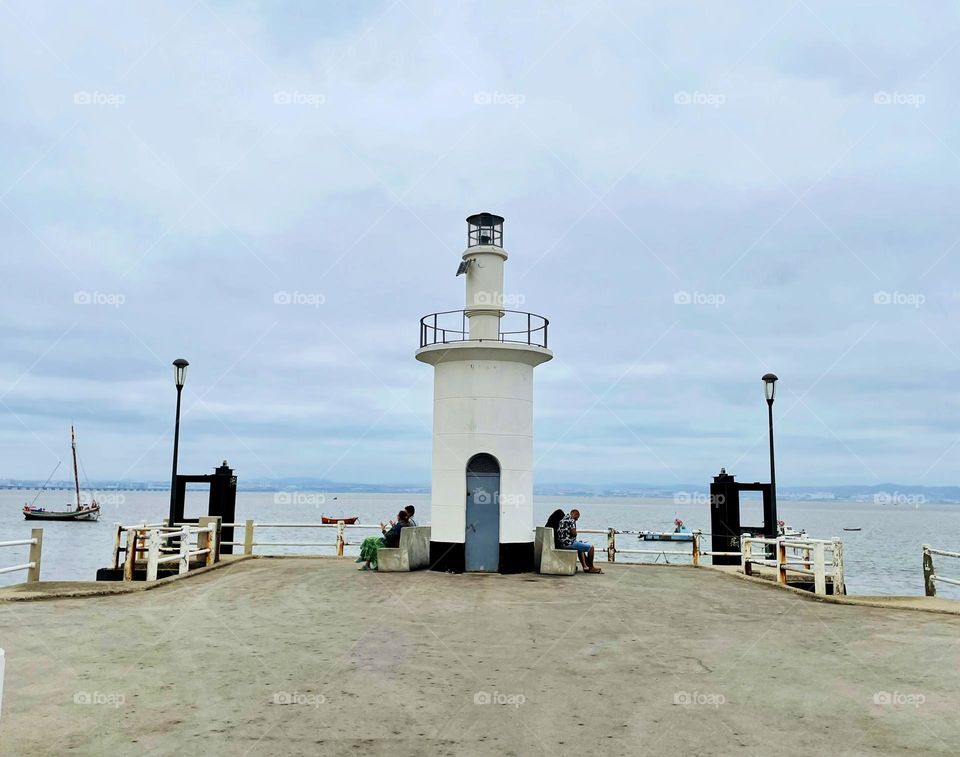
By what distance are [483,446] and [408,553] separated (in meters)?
3.03

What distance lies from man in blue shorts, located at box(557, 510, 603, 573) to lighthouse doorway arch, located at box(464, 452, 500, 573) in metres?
1.62

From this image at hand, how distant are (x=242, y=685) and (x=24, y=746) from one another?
6.78 ft

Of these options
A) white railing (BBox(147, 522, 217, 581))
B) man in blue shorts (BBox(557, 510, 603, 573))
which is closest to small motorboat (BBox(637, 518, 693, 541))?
man in blue shorts (BBox(557, 510, 603, 573))

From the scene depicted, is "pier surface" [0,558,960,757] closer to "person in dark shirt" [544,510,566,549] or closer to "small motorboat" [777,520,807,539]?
"person in dark shirt" [544,510,566,549]

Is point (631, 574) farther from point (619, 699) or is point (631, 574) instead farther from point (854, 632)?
point (619, 699)

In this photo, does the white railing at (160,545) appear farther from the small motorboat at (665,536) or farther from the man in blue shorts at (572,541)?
the small motorboat at (665,536)

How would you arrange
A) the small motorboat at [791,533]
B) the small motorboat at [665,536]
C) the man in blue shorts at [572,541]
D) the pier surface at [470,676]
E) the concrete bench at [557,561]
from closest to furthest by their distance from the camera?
the pier surface at [470,676] → the concrete bench at [557,561] → the man in blue shorts at [572,541] → the small motorboat at [791,533] → the small motorboat at [665,536]

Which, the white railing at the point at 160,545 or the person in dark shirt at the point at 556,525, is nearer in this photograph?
the white railing at the point at 160,545

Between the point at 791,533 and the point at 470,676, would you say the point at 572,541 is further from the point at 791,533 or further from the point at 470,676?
the point at 470,676

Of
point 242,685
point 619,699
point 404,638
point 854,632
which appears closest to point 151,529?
point 404,638

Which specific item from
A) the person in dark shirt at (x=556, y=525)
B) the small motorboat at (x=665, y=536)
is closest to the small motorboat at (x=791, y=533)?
the person in dark shirt at (x=556, y=525)

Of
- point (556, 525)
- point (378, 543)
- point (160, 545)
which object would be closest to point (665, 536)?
point (556, 525)

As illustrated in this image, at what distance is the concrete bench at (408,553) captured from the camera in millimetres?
16812

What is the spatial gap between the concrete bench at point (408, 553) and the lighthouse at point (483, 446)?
1.39 ft
